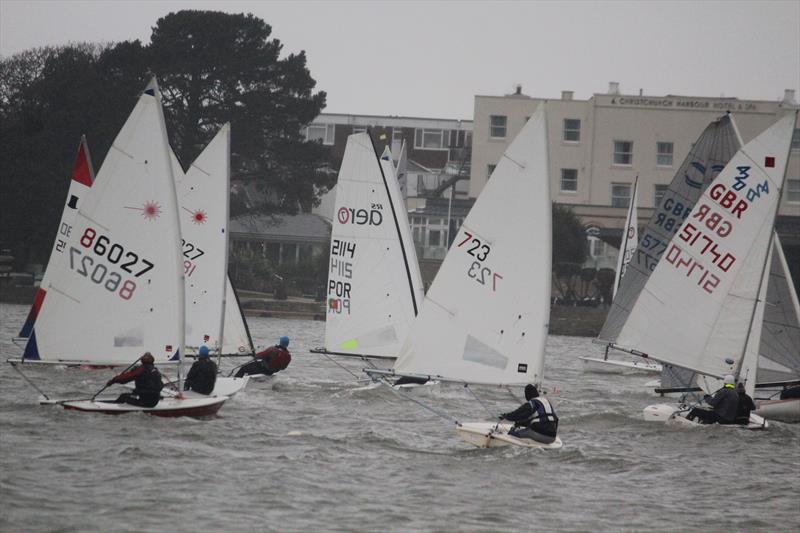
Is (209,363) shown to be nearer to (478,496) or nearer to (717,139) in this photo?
(478,496)

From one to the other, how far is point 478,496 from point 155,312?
5.97 metres

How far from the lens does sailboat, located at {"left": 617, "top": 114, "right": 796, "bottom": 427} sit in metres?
23.5

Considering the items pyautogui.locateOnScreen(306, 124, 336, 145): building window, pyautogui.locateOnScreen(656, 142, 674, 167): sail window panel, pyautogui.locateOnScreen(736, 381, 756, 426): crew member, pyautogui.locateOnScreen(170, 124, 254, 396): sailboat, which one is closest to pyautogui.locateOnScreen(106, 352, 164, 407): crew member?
pyautogui.locateOnScreen(170, 124, 254, 396): sailboat

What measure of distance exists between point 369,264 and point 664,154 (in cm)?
4753

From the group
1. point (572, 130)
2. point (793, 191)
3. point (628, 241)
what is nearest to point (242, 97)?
point (572, 130)

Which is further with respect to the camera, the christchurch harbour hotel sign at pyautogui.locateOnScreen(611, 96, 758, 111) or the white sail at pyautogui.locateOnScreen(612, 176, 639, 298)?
the christchurch harbour hotel sign at pyautogui.locateOnScreen(611, 96, 758, 111)

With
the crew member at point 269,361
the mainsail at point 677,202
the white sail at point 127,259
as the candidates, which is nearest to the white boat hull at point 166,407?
the white sail at point 127,259

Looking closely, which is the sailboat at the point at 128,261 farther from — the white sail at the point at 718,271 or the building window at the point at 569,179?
the building window at the point at 569,179

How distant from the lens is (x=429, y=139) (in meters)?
95.2

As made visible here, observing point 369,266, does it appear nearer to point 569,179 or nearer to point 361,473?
point 361,473

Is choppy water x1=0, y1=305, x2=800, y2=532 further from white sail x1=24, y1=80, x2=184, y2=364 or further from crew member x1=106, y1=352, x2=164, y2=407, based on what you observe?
white sail x1=24, y1=80, x2=184, y2=364

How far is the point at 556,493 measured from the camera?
1744cm

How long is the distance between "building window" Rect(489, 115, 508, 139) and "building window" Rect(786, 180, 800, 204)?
49.8 ft

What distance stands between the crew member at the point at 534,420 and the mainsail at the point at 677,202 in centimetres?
1064
